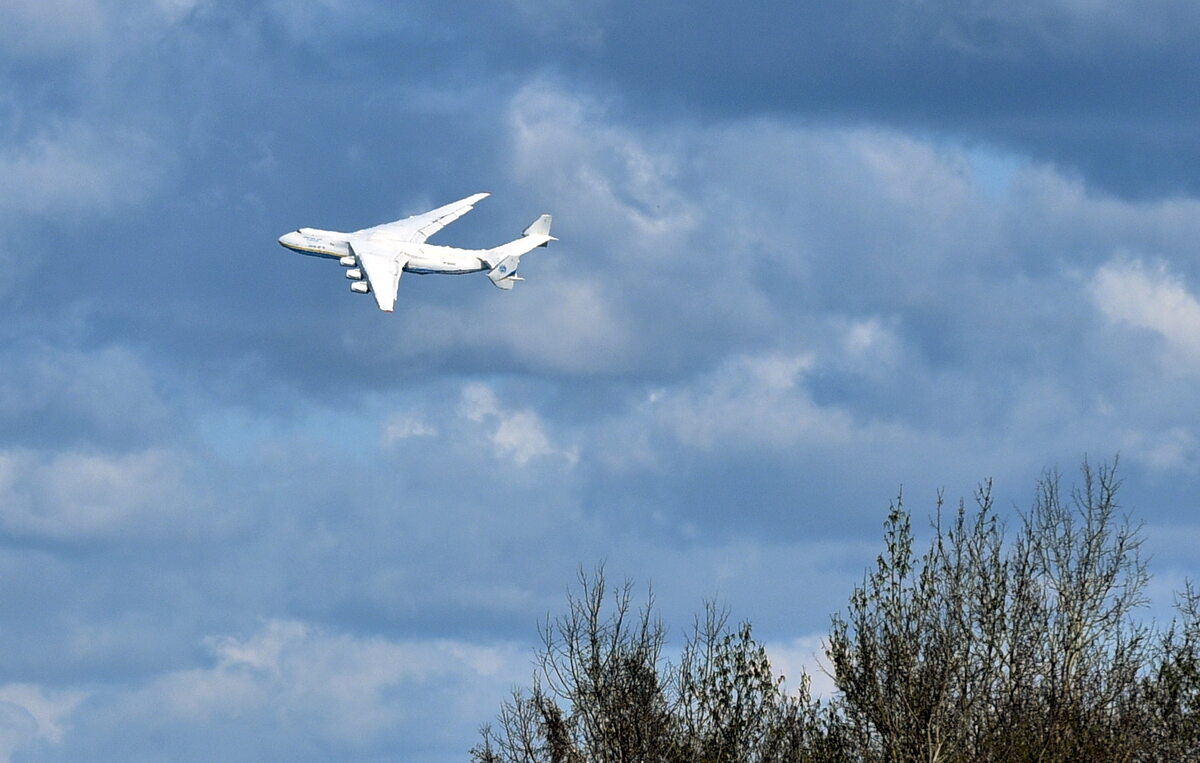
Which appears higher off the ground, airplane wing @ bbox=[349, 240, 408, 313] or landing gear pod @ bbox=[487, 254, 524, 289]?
landing gear pod @ bbox=[487, 254, 524, 289]

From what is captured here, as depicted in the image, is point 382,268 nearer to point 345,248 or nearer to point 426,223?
point 345,248

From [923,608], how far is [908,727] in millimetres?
3964

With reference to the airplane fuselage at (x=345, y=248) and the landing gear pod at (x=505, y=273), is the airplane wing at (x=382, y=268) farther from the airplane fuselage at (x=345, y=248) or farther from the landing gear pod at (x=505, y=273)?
the landing gear pod at (x=505, y=273)

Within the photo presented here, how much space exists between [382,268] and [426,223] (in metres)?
17.2

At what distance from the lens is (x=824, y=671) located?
44.0 meters

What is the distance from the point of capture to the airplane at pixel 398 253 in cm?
10812

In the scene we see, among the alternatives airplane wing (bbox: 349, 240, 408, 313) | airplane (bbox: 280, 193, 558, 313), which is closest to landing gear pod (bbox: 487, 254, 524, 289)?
airplane (bbox: 280, 193, 558, 313)

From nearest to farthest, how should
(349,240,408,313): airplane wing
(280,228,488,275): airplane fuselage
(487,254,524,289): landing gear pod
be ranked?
(349,240,408,313): airplane wing → (280,228,488,275): airplane fuselage → (487,254,524,289): landing gear pod

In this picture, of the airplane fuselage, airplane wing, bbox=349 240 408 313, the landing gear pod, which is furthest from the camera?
the landing gear pod

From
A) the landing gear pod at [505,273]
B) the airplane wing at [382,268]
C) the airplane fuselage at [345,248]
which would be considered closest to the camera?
the airplane wing at [382,268]

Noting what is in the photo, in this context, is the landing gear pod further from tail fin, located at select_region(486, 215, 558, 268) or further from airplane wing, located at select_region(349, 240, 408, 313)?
airplane wing, located at select_region(349, 240, 408, 313)

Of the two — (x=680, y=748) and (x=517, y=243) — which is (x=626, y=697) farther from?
(x=517, y=243)

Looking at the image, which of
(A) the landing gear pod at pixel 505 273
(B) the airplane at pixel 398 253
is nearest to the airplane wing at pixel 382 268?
(B) the airplane at pixel 398 253

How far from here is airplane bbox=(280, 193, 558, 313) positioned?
108 meters
